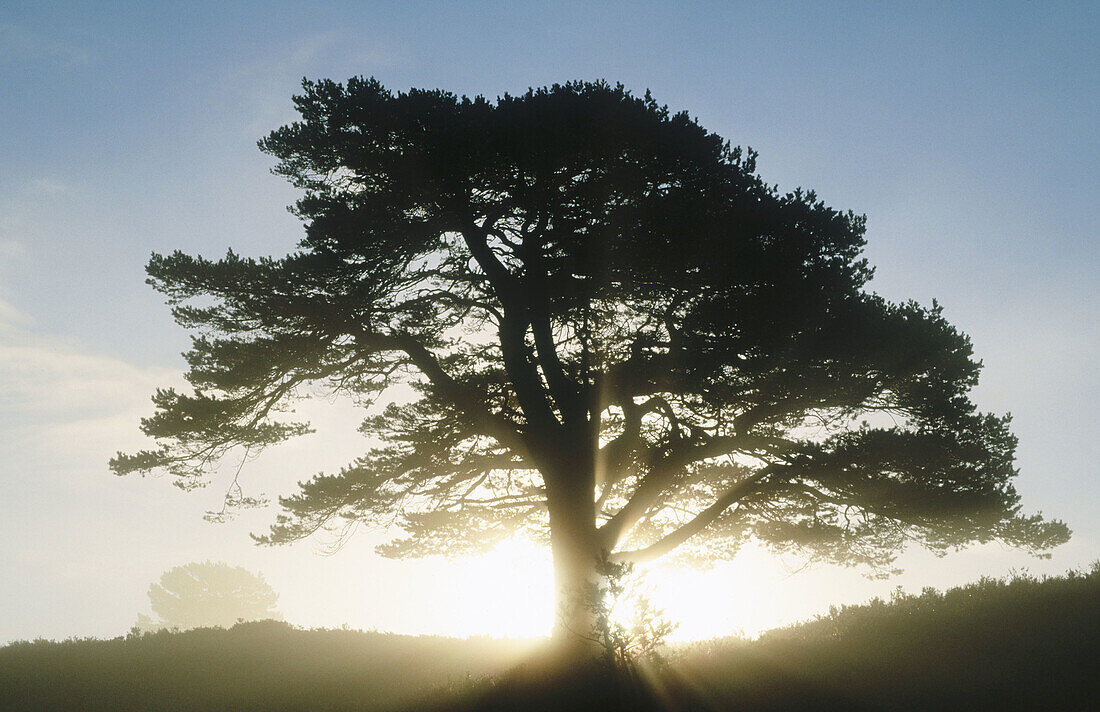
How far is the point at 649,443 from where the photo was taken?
1576 cm

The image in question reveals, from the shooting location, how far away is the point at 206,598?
199 ft

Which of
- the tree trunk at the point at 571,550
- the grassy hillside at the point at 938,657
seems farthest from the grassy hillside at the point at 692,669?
the tree trunk at the point at 571,550

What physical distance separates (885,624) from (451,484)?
374 inches

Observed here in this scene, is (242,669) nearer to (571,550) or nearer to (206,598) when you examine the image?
(571,550)

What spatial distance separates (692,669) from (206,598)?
58402 millimetres

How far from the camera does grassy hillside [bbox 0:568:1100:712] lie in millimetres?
10547

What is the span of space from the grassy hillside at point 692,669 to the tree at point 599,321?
1850 mm

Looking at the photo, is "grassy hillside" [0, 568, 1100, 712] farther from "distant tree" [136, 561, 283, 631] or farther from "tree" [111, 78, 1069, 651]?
"distant tree" [136, 561, 283, 631]

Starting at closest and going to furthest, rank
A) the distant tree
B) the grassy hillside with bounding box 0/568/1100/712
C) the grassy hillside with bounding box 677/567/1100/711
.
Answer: the grassy hillside with bounding box 677/567/1100/711 < the grassy hillside with bounding box 0/568/1100/712 < the distant tree

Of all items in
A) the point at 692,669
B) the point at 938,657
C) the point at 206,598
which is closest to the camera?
the point at 938,657

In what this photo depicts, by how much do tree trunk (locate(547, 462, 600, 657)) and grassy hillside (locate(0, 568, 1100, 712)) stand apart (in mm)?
1148

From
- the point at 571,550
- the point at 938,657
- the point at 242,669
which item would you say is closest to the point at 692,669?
the point at 571,550

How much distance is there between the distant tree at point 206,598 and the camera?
60.2m

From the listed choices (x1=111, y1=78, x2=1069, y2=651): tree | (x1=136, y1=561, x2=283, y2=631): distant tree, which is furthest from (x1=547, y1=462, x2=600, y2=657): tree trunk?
(x1=136, y1=561, x2=283, y2=631): distant tree
